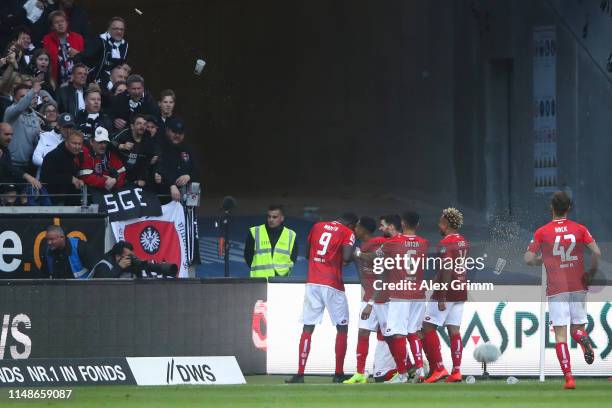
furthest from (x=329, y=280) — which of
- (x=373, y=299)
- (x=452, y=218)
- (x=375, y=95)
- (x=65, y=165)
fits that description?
(x=375, y=95)

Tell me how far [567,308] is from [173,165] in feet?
19.2

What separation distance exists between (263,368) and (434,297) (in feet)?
7.15

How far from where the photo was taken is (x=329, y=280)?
1503 cm

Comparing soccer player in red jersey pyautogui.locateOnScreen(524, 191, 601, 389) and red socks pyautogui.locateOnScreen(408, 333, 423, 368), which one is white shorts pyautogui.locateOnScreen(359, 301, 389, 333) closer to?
red socks pyautogui.locateOnScreen(408, 333, 423, 368)

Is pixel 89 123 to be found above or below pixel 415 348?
above

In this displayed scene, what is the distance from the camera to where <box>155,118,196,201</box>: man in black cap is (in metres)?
17.2

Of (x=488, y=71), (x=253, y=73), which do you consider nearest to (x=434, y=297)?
(x=488, y=71)

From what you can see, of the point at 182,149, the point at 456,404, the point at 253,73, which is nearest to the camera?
the point at 456,404

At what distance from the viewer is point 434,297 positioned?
14938 mm

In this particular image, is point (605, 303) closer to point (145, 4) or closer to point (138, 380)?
point (138, 380)

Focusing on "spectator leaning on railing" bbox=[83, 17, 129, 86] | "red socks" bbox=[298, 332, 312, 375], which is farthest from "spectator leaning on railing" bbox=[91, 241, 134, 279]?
"spectator leaning on railing" bbox=[83, 17, 129, 86]

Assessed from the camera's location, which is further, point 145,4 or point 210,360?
point 145,4

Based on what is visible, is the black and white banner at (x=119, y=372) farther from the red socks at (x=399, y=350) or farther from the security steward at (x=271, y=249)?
the security steward at (x=271, y=249)

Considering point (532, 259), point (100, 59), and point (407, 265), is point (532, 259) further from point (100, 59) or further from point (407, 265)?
point (100, 59)
